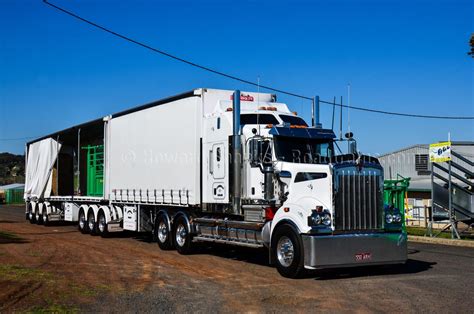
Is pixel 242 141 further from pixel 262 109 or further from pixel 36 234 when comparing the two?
pixel 36 234

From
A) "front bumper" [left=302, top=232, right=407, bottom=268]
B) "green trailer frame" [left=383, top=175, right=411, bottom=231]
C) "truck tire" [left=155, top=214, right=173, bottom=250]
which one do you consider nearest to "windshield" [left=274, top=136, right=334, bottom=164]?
"green trailer frame" [left=383, top=175, right=411, bottom=231]

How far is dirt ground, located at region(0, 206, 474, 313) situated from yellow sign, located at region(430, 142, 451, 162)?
5.27m

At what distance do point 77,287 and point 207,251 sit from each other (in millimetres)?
6467

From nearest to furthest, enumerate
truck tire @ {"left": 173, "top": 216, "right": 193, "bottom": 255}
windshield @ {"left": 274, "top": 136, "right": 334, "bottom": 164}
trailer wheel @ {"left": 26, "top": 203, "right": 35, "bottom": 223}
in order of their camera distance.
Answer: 1. windshield @ {"left": 274, "top": 136, "right": 334, "bottom": 164}
2. truck tire @ {"left": 173, "top": 216, "right": 193, "bottom": 255}
3. trailer wheel @ {"left": 26, "top": 203, "right": 35, "bottom": 223}

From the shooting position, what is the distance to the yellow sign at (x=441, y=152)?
66.2 feet

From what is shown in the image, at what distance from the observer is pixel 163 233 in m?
16.8

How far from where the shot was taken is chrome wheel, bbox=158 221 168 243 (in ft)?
54.3

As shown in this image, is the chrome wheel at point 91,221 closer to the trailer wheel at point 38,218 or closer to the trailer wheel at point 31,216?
the trailer wheel at point 38,218

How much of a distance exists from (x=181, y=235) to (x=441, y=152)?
1017 cm

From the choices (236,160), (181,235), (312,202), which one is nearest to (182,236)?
(181,235)

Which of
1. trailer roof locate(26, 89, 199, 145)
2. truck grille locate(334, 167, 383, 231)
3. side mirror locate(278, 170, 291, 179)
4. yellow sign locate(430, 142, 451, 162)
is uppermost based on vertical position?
trailer roof locate(26, 89, 199, 145)

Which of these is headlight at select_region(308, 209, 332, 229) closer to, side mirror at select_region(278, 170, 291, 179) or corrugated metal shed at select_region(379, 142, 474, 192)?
side mirror at select_region(278, 170, 291, 179)

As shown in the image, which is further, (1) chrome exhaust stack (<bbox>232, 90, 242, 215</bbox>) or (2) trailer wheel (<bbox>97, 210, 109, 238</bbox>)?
(2) trailer wheel (<bbox>97, 210, 109, 238</bbox>)

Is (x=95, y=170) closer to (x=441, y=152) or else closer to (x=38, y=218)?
(x=38, y=218)
